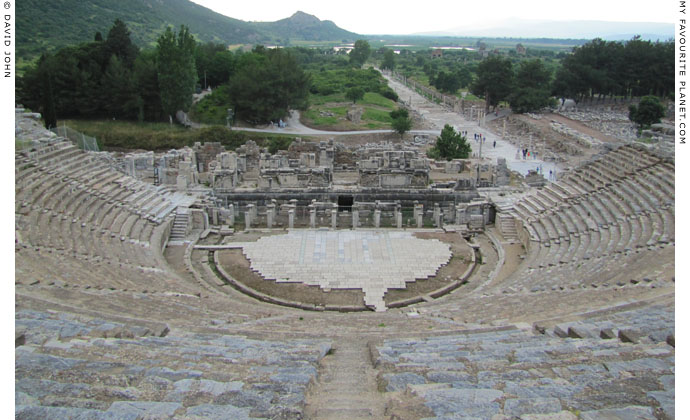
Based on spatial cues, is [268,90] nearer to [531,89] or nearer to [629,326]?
[531,89]

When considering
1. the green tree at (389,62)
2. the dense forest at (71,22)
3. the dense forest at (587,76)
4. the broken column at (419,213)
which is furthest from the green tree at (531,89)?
the green tree at (389,62)

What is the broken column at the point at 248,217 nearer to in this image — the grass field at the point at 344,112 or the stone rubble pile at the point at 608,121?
the grass field at the point at 344,112

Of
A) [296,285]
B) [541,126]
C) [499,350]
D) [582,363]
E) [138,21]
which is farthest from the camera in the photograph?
[138,21]

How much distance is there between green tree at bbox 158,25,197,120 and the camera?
47438 millimetres

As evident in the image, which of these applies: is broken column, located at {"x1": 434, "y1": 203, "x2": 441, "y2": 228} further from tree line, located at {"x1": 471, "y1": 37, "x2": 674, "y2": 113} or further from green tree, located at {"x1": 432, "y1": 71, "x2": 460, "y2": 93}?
green tree, located at {"x1": 432, "y1": 71, "x2": 460, "y2": 93}

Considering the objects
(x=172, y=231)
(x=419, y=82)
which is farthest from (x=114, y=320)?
(x=419, y=82)

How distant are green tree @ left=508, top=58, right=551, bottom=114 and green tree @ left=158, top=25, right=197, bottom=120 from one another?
38.1 metres

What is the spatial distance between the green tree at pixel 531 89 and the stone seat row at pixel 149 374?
6001cm

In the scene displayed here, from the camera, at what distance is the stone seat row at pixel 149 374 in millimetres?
6176

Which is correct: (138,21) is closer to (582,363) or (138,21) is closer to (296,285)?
(296,285)

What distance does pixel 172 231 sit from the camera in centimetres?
2527

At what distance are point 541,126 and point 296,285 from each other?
146 feet

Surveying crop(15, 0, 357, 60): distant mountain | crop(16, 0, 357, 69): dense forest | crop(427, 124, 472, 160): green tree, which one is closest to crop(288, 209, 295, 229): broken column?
crop(427, 124, 472, 160): green tree

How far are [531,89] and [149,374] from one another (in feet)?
213
